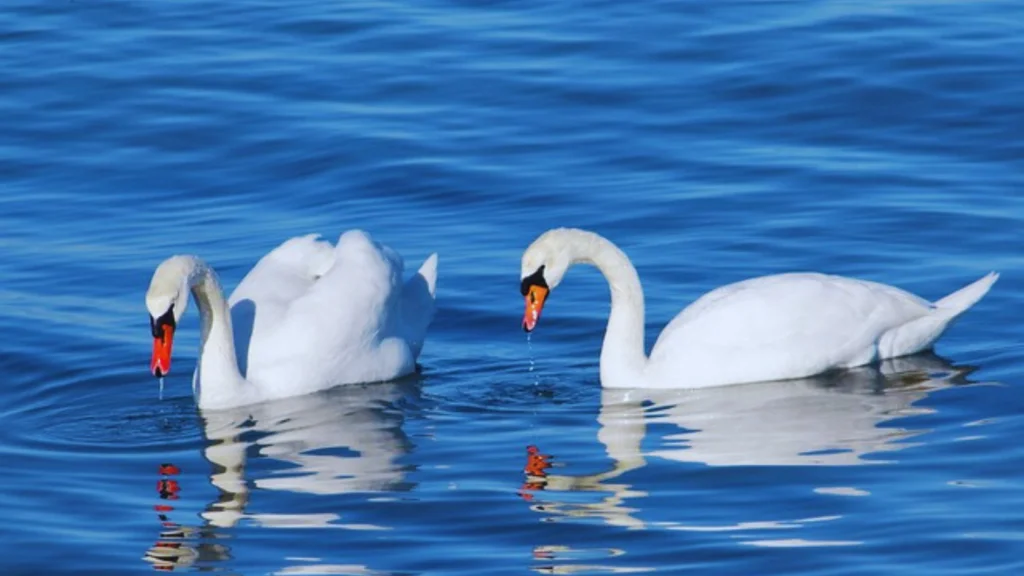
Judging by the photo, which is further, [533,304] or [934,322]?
[934,322]

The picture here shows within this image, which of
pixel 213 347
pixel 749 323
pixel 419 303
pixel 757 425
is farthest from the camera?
pixel 419 303

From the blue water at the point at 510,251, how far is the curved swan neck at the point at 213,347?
0.51ft

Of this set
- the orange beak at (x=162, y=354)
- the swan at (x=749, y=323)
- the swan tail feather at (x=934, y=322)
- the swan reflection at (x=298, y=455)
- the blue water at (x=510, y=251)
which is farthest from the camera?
the swan tail feather at (x=934, y=322)

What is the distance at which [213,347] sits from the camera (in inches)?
508

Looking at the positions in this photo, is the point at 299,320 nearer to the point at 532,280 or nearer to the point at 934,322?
the point at 532,280

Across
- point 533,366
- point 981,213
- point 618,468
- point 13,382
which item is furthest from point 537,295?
point 981,213

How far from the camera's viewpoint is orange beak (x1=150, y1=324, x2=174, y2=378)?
40.4ft

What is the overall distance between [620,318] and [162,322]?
2.58 meters

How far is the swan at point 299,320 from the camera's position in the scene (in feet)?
42.3

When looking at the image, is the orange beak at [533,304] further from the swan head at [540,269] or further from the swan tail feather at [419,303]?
the swan tail feather at [419,303]

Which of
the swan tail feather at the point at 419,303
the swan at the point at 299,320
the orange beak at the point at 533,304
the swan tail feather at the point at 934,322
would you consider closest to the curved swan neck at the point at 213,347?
the swan at the point at 299,320

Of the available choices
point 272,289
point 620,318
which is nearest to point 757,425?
point 620,318

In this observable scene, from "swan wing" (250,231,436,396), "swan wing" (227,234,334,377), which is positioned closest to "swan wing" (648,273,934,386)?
"swan wing" (250,231,436,396)

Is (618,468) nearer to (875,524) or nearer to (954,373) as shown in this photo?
(875,524)
